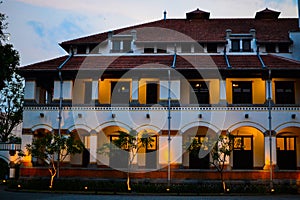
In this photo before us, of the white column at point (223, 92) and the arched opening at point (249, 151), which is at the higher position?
the white column at point (223, 92)

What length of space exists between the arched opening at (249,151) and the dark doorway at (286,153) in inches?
41.6

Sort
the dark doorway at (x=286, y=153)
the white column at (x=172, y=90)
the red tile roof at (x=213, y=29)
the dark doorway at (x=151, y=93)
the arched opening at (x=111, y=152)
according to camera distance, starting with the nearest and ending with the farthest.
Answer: the arched opening at (x=111, y=152) → the white column at (x=172, y=90) → the dark doorway at (x=286, y=153) → the dark doorway at (x=151, y=93) → the red tile roof at (x=213, y=29)

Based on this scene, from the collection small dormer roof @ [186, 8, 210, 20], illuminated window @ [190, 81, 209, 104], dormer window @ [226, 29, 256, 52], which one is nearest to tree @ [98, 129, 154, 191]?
illuminated window @ [190, 81, 209, 104]

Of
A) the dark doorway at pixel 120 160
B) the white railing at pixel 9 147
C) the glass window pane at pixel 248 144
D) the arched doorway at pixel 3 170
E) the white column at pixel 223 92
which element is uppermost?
the white column at pixel 223 92

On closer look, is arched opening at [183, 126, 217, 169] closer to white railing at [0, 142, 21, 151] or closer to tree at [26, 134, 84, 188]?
tree at [26, 134, 84, 188]

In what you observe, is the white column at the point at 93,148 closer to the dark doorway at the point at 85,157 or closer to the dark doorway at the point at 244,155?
the dark doorway at the point at 85,157

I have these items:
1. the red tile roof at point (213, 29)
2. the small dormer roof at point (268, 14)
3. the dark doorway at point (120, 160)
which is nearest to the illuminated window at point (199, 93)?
the red tile roof at point (213, 29)

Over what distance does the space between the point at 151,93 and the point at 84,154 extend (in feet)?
20.0

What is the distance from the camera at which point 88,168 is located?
25766mm

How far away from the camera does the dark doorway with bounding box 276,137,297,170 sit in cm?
2652

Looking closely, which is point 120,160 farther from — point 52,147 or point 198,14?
point 198,14

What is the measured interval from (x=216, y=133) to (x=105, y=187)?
7.48 m

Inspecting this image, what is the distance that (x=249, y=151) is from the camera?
27297mm

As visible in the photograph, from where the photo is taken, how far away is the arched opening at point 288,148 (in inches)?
1044
